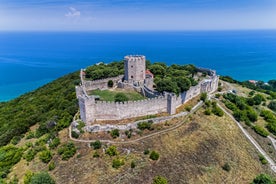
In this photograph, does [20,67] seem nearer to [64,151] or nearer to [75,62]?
[75,62]

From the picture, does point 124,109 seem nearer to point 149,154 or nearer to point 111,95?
point 149,154

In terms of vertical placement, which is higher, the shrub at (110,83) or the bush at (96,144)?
the shrub at (110,83)

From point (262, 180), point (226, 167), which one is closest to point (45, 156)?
point (226, 167)

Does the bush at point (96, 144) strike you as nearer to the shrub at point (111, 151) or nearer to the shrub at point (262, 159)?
the shrub at point (111, 151)

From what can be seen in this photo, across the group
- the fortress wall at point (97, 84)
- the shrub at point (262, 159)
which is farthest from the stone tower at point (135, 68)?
the shrub at point (262, 159)

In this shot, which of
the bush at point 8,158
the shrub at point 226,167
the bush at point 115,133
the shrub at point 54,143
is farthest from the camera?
the bush at point 115,133

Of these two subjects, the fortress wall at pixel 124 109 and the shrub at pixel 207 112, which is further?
the shrub at pixel 207 112

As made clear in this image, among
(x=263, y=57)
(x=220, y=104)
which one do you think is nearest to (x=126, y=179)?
(x=220, y=104)

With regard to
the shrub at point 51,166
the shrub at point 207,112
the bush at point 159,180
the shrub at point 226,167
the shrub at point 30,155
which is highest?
the shrub at point 207,112
